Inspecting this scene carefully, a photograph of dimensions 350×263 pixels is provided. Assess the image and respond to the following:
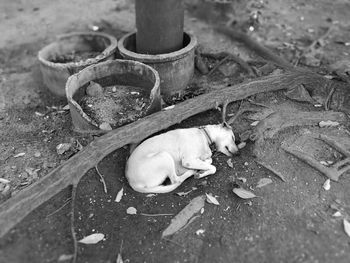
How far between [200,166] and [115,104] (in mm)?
1822

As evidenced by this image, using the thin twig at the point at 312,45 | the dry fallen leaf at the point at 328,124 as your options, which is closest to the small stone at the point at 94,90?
the dry fallen leaf at the point at 328,124

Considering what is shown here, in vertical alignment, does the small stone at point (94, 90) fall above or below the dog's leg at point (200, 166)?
above

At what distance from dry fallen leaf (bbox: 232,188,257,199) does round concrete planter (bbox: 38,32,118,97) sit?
3.30 meters

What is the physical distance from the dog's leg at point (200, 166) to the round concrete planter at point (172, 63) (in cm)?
200

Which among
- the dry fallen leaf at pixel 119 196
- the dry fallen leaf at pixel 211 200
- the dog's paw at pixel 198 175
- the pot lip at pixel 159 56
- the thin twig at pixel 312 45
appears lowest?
the dry fallen leaf at pixel 119 196

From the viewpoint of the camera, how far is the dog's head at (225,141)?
4410 millimetres

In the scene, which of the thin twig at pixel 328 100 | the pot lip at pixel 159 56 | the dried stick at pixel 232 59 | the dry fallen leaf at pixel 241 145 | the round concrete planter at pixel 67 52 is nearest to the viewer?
the dry fallen leaf at pixel 241 145

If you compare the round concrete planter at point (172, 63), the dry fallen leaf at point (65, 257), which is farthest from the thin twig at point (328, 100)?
the dry fallen leaf at point (65, 257)

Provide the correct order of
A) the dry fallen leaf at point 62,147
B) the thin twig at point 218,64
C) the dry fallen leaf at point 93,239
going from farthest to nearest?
the thin twig at point 218,64, the dry fallen leaf at point 62,147, the dry fallen leaf at point 93,239

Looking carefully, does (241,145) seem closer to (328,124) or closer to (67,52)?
(328,124)

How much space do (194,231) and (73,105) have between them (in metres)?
2.40

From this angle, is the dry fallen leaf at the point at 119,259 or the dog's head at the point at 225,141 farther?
the dog's head at the point at 225,141

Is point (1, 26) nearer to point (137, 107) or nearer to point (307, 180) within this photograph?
point (137, 107)

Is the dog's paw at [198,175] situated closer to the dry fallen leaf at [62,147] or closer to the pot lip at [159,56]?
the dry fallen leaf at [62,147]
